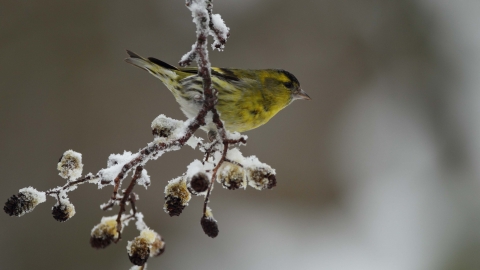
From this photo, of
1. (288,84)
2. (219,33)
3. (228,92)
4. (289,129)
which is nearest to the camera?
(219,33)

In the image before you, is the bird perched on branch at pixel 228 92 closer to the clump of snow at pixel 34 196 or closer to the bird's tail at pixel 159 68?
the bird's tail at pixel 159 68

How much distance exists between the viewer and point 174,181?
2.12ft

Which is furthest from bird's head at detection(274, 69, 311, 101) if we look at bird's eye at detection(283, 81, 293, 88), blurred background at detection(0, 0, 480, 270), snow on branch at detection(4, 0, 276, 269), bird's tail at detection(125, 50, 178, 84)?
blurred background at detection(0, 0, 480, 270)

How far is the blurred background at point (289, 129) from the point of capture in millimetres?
2453

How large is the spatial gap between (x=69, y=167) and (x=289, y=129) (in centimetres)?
238

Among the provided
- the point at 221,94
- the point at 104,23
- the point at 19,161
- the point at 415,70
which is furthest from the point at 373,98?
the point at 19,161

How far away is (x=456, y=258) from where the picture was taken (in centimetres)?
262

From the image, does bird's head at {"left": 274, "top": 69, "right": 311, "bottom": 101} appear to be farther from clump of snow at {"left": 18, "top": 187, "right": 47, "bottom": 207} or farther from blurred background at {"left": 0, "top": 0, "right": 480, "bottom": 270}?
blurred background at {"left": 0, "top": 0, "right": 480, "bottom": 270}

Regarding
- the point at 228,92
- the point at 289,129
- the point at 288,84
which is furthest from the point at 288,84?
the point at 289,129

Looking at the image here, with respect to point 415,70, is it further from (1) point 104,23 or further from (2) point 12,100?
(2) point 12,100

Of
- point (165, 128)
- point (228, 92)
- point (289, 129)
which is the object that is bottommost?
point (165, 128)

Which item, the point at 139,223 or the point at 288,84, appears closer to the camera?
the point at 139,223

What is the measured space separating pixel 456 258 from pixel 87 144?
270 cm

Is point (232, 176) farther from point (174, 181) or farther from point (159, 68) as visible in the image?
point (159, 68)
